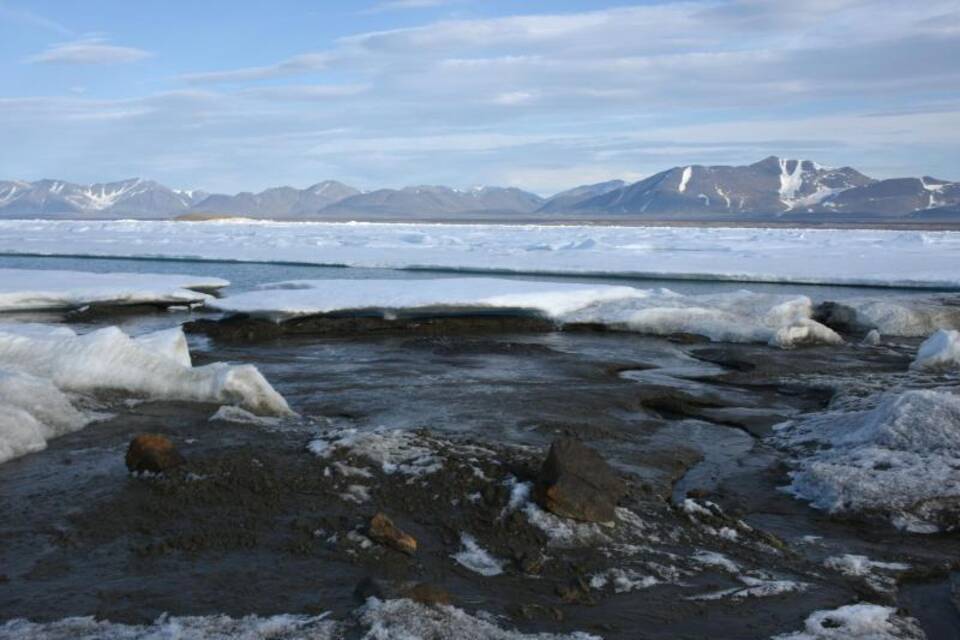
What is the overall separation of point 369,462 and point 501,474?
820mm

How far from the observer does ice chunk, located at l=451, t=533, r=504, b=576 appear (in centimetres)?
454

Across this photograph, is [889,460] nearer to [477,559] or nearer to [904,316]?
[477,559]

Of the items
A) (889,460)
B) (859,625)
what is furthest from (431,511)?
(889,460)

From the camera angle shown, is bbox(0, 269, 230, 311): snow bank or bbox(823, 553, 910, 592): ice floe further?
bbox(0, 269, 230, 311): snow bank

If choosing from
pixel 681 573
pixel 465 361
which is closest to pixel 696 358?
pixel 465 361

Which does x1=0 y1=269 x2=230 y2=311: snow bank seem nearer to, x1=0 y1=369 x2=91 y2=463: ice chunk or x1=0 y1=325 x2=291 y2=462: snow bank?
x1=0 y1=325 x2=291 y2=462: snow bank

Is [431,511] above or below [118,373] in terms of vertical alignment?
below

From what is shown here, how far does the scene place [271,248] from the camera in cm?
2927

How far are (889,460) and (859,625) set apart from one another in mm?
2313

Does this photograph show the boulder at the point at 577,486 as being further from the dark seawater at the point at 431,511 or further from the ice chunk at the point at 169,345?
the ice chunk at the point at 169,345

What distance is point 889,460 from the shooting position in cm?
612

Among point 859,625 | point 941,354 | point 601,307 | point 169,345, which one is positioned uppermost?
point 169,345

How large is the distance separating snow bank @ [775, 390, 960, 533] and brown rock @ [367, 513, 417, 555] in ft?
8.28

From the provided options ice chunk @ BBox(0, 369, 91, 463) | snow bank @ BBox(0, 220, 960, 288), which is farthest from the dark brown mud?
snow bank @ BBox(0, 220, 960, 288)
